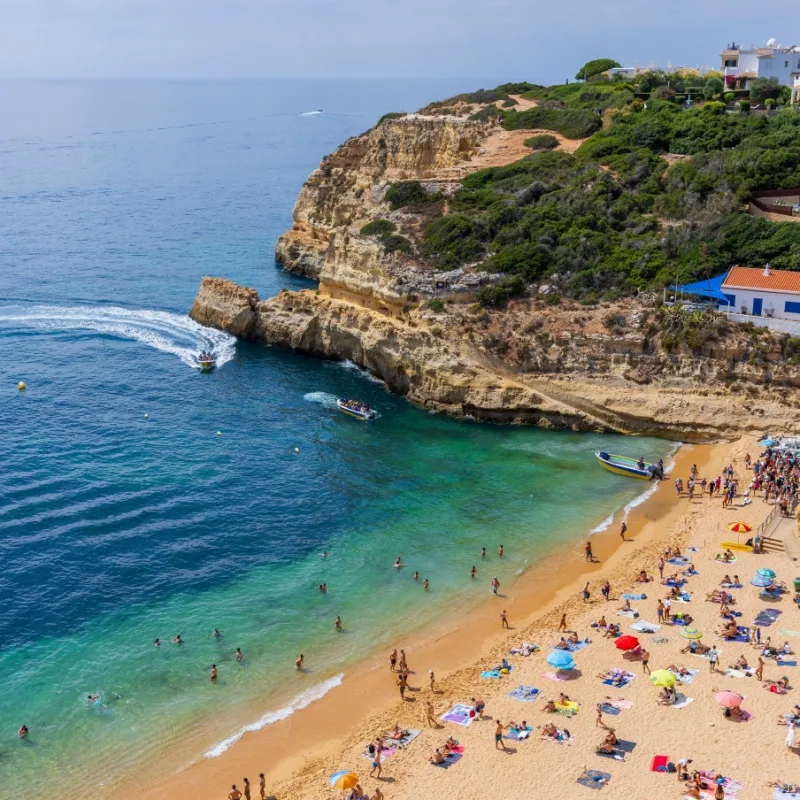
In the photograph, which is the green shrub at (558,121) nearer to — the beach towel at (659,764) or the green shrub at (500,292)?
the green shrub at (500,292)

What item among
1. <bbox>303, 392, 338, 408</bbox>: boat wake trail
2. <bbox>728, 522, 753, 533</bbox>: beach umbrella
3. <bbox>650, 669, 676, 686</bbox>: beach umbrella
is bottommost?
<bbox>650, 669, 676, 686</bbox>: beach umbrella

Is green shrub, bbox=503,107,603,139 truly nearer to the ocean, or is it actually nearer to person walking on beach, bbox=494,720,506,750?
the ocean

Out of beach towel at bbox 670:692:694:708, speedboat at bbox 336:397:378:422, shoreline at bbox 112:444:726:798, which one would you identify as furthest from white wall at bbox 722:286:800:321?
beach towel at bbox 670:692:694:708

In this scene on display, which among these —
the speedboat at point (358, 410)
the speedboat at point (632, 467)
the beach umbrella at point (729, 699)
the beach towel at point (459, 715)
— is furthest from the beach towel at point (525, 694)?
the speedboat at point (358, 410)

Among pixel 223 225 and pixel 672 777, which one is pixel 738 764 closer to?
pixel 672 777

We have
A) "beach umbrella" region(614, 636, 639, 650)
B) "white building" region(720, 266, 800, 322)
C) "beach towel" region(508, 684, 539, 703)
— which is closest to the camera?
"beach towel" region(508, 684, 539, 703)

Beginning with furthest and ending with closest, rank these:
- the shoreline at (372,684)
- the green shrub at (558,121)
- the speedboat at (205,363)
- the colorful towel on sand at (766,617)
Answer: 1. the green shrub at (558,121)
2. the speedboat at (205,363)
3. the colorful towel on sand at (766,617)
4. the shoreline at (372,684)

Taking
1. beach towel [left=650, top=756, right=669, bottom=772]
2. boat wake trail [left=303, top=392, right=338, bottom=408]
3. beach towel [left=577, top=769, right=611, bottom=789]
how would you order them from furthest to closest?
boat wake trail [left=303, top=392, right=338, bottom=408], beach towel [left=650, top=756, right=669, bottom=772], beach towel [left=577, top=769, right=611, bottom=789]
